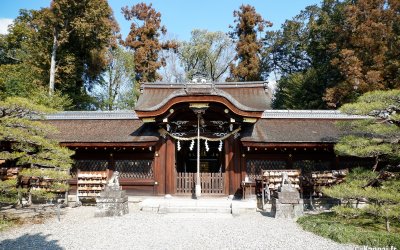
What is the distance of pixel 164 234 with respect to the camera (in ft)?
25.6

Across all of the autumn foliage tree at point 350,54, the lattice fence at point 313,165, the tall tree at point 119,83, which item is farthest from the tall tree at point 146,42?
the lattice fence at point 313,165

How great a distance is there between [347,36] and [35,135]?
22.5 metres

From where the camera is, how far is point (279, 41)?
1366 inches

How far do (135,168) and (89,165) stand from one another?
1.99 meters

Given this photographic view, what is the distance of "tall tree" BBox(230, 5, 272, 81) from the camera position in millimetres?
31797

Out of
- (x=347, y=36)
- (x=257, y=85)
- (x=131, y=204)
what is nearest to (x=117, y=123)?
(x=131, y=204)

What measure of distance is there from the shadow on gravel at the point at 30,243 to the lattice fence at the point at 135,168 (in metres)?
5.88

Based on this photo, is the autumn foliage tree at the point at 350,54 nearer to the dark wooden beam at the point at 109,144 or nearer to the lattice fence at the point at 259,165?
the lattice fence at the point at 259,165

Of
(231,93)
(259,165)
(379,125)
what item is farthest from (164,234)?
(231,93)

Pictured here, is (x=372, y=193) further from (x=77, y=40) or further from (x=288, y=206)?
(x=77, y=40)

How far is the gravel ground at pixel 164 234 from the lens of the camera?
22.4ft

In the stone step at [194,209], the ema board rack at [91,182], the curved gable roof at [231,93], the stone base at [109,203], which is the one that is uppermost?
the curved gable roof at [231,93]

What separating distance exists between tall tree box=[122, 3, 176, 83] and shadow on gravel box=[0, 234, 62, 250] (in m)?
25.0

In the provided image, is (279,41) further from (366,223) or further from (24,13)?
(366,223)
